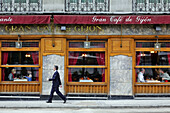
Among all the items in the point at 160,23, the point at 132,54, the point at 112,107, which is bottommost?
the point at 112,107

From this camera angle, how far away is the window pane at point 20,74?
1642 cm

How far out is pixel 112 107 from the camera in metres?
13.9

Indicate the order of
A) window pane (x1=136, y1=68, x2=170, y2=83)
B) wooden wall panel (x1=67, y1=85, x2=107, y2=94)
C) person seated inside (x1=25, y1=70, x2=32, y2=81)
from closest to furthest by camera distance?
wooden wall panel (x1=67, y1=85, x2=107, y2=94)
person seated inside (x1=25, y1=70, x2=32, y2=81)
window pane (x1=136, y1=68, x2=170, y2=83)

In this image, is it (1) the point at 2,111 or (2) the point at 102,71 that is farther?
(2) the point at 102,71

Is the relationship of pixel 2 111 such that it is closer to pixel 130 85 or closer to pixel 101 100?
pixel 101 100

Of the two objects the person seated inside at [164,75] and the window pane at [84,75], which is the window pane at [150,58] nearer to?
the person seated inside at [164,75]

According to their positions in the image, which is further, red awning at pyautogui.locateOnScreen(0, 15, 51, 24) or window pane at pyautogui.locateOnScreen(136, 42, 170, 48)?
window pane at pyautogui.locateOnScreen(136, 42, 170, 48)

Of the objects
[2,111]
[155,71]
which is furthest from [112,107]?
[2,111]

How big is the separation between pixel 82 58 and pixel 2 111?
5.83 metres

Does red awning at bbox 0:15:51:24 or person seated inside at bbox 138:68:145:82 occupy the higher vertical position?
red awning at bbox 0:15:51:24

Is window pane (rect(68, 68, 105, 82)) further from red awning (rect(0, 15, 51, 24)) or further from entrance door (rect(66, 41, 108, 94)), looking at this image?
red awning (rect(0, 15, 51, 24))

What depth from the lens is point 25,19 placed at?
15.7 metres

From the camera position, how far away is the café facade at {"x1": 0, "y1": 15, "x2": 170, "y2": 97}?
16.1 meters

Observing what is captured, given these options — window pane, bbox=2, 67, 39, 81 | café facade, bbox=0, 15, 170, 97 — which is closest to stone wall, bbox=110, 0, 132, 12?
café facade, bbox=0, 15, 170, 97
